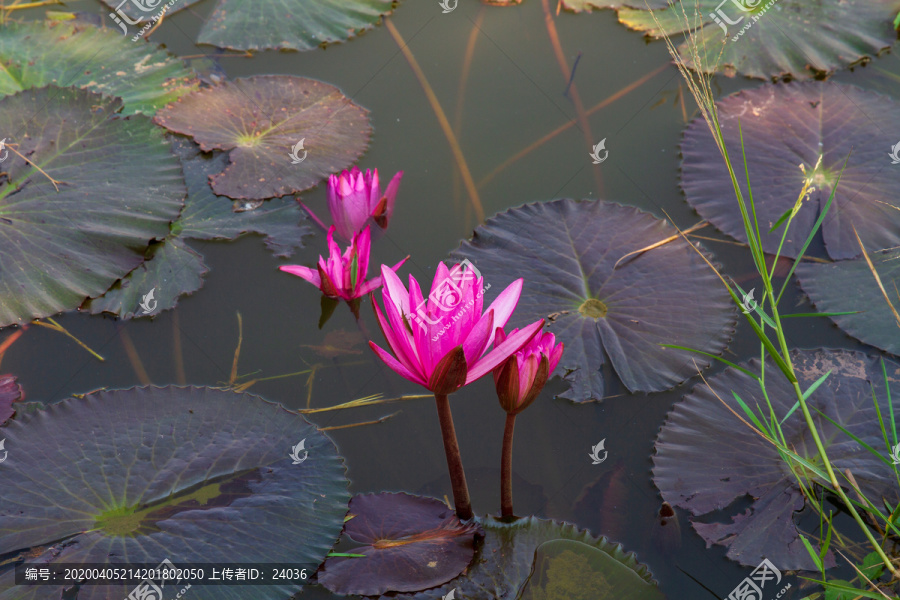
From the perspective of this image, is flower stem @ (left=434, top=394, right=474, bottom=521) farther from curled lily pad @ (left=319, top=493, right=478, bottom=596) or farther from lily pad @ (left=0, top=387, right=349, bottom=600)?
lily pad @ (left=0, top=387, right=349, bottom=600)

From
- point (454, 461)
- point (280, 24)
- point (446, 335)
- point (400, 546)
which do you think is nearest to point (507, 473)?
point (454, 461)

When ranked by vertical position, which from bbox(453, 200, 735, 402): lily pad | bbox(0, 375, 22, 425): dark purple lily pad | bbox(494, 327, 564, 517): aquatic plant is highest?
bbox(494, 327, 564, 517): aquatic plant

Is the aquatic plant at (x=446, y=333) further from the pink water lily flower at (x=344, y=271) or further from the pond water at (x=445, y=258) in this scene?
the pink water lily flower at (x=344, y=271)

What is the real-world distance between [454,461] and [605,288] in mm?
1006

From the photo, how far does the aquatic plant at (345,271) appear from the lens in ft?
7.65

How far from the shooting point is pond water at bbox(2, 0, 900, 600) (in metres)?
2.02

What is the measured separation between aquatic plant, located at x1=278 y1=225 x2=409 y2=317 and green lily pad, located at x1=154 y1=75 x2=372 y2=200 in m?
0.52

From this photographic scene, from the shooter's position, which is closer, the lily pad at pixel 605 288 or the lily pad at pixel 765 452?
the lily pad at pixel 765 452

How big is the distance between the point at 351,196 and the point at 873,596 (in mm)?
2022

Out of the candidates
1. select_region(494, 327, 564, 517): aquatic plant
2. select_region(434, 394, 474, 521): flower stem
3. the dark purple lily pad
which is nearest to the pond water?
the dark purple lily pad

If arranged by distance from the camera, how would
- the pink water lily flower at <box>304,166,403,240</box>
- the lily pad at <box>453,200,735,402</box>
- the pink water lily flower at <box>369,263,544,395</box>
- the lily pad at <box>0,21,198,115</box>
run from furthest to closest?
the lily pad at <box>0,21,198,115</box> < the pink water lily flower at <box>304,166,403,240</box> < the lily pad at <box>453,200,735,402</box> < the pink water lily flower at <box>369,263,544,395</box>

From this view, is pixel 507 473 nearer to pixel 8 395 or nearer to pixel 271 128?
pixel 8 395

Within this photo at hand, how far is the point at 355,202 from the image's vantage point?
254cm

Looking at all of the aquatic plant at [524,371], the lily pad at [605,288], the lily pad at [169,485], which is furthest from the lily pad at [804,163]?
the lily pad at [169,485]
